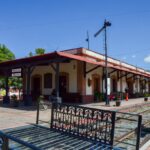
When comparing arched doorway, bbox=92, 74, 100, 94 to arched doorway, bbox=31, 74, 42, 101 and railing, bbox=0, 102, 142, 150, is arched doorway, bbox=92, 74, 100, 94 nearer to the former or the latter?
arched doorway, bbox=31, 74, 42, 101

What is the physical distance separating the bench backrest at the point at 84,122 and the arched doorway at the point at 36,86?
1492 cm

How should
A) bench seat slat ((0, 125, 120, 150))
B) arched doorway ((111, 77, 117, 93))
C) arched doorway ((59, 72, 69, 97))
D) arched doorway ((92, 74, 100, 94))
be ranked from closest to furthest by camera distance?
1. bench seat slat ((0, 125, 120, 150))
2. arched doorway ((59, 72, 69, 97))
3. arched doorway ((92, 74, 100, 94))
4. arched doorway ((111, 77, 117, 93))

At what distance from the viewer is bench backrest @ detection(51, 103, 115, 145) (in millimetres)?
4477

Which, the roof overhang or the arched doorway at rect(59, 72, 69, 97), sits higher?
the roof overhang

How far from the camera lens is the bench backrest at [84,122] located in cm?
448

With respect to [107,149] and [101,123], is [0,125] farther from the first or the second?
[107,149]

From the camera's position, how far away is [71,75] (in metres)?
18.0

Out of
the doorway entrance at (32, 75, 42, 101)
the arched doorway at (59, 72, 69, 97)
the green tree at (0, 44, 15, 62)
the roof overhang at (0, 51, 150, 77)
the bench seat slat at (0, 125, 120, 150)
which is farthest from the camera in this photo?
the green tree at (0, 44, 15, 62)

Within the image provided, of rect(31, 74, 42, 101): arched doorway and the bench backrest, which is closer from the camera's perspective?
the bench backrest

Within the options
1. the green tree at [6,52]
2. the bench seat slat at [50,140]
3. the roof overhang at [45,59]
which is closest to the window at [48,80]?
the roof overhang at [45,59]

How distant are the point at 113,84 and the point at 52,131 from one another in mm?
18951

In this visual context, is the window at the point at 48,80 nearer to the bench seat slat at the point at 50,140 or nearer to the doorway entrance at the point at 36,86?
the doorway entrance at the point at 36,86

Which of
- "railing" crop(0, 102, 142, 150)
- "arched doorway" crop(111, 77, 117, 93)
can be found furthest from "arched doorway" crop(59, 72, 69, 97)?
"railing" crop(0, 102, 142, 150)

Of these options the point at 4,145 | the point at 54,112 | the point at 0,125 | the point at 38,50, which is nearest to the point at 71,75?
the point at 0,125
